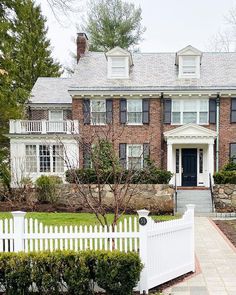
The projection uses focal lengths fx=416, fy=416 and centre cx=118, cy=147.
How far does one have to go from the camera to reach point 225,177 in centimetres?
2066

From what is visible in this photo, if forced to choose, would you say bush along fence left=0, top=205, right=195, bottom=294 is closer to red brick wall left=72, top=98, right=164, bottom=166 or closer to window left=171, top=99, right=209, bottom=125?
red brick wall left=72, top=98, right=164, bottom=166

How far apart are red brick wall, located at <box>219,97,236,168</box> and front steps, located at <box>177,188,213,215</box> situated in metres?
2.72

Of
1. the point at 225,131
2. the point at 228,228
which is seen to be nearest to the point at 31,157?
the point at 225,131

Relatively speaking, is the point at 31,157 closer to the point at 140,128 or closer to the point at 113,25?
the point at 140,128

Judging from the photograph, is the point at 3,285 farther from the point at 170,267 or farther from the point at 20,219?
the point at 170,267

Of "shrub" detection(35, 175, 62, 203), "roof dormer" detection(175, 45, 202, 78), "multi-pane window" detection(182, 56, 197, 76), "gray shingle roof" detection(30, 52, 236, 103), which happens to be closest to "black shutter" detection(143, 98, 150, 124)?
"gray shingle roof" detection(30, 52, 236, 103)

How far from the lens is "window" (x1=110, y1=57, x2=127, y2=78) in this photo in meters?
25.5

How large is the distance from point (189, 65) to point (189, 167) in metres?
6.23

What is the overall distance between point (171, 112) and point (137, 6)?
21.3 m

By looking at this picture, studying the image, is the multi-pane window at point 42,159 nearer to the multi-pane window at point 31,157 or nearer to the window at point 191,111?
the multi-pane window at point 31,157

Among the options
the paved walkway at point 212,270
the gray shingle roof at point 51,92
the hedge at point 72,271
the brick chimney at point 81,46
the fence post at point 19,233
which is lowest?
the paved walkway at point 212,270

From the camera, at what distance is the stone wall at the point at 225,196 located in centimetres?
2025

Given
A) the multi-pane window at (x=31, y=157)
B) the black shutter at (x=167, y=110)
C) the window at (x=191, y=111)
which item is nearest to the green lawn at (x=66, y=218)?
the multi-pane window at (x=31, y=157)

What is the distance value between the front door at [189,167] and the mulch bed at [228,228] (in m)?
7.58
